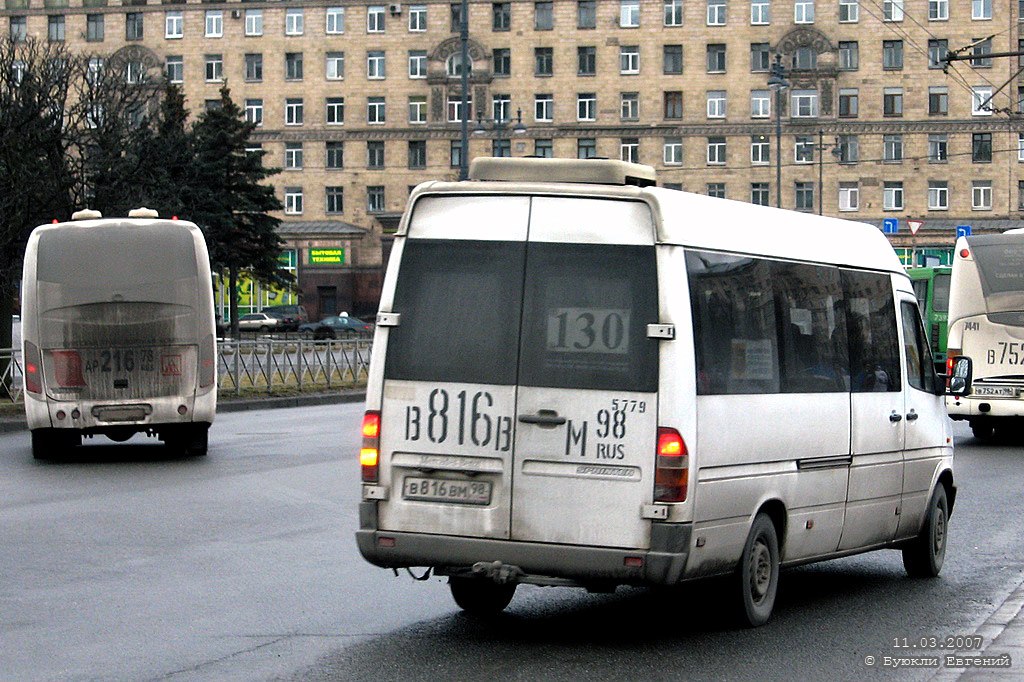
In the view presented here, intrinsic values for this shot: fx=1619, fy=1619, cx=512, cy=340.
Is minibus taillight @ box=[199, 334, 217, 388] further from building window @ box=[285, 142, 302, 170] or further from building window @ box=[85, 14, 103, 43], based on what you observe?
building window @ box=[85, 14, 103, 43]

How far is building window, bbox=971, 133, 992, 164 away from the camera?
82312mm

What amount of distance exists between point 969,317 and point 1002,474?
476 centimetres

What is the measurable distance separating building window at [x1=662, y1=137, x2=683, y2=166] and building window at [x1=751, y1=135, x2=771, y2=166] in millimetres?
3724

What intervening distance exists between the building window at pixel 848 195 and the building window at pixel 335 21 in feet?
89.3

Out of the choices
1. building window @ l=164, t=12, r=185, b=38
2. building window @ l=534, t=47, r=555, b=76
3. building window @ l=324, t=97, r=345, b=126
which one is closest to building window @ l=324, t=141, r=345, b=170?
building window @ l=324, t=97, r=345, b=126

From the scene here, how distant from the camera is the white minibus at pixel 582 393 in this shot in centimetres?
744

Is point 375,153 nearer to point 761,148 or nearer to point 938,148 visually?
point 761,148

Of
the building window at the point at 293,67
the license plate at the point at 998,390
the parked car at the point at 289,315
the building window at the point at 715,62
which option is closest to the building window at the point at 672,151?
the building window at the point at 715,62

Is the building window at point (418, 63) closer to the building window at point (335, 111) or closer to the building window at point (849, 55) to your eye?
the building window at point (335, 111)

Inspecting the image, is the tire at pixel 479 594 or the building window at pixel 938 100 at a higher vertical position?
the building window at pixel 938 100

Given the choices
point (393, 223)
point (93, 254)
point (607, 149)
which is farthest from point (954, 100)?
point (93, 254)

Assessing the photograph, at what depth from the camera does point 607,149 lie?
275 ft

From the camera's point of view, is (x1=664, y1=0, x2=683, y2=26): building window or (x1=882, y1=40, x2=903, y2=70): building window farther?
(x1=664, y1=0, x2=683, y2=26): building window

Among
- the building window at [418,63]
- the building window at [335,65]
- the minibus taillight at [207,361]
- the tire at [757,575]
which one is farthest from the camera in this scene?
the building window at [335,65]
